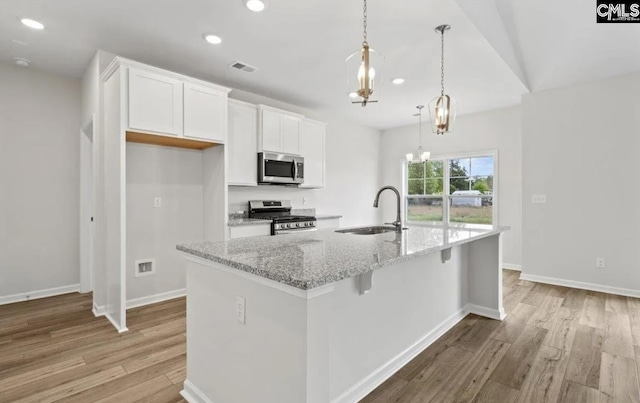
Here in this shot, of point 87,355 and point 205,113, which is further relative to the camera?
point 205,113

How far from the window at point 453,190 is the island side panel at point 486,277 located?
2644 millimetres

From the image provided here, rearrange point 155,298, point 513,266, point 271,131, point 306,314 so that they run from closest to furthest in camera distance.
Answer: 1. point 306,314
2. point 155,298
3. point 271,131
4. point 513,266

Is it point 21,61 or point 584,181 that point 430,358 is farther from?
point 21,61

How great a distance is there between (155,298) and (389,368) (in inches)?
109

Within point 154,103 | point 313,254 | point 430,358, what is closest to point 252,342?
point 313,254

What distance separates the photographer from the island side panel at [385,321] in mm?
1730

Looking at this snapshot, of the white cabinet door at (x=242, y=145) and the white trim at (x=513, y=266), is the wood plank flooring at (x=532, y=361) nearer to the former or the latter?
the white trim at (x=513, y=266)

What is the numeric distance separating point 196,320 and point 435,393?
1490 mm

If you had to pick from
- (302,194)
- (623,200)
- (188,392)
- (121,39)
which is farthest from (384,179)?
(188,392)

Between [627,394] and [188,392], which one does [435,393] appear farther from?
[188,392]

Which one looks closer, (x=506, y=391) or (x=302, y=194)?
(x=506, y=391)

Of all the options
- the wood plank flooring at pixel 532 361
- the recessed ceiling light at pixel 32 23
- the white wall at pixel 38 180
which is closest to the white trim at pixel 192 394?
the wood plank flooring at pixel 532 361

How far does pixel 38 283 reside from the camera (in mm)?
3645

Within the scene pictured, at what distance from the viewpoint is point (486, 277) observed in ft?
10.2
